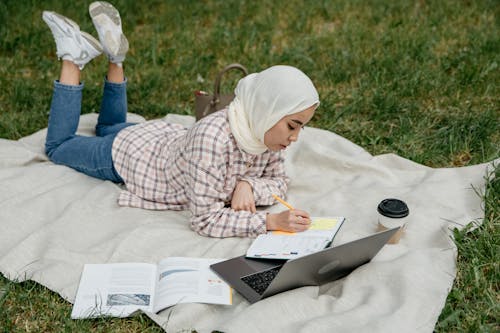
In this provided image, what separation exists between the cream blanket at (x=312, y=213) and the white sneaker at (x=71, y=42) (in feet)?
2.15

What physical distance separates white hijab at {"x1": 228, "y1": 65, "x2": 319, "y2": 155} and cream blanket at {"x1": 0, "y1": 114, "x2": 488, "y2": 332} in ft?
1.82

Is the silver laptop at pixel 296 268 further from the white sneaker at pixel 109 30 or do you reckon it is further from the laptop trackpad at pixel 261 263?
the white sneaker at pixel 109 30

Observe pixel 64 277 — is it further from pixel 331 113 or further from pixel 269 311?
pixel 331 113

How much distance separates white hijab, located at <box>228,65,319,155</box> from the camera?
335cm

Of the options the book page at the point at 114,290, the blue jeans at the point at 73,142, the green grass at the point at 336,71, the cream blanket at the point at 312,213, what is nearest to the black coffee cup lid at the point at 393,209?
the cream blanket at the point at 312,213

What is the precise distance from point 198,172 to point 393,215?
998 millimetres

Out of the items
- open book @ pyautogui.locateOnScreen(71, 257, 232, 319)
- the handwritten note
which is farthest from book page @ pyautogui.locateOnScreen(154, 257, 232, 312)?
the handwritten note

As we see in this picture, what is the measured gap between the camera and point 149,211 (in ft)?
12.8

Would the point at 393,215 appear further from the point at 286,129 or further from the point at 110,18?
the point at 110,18

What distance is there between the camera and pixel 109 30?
14.2 ft

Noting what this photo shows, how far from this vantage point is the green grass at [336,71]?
10.9 feet

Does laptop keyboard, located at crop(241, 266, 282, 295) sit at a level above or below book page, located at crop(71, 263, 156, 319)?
above

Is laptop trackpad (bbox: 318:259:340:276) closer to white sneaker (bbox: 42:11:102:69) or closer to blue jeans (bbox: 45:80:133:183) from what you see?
blue jeans (bbox: 45:80:133:183)

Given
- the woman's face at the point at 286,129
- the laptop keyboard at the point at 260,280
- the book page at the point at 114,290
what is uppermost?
the woman's face at the point at 286,129
